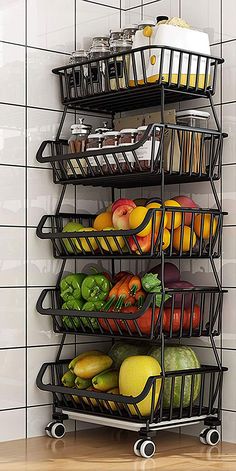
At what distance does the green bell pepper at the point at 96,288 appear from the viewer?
6.82ft

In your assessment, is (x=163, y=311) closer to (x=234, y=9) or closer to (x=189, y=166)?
(x=189, y=166)

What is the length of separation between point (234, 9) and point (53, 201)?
2.11 feet

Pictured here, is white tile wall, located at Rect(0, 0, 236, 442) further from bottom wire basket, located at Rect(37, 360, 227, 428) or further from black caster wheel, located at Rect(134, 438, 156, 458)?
black caster wheel, located at Rect(134, 438, 156, 458)

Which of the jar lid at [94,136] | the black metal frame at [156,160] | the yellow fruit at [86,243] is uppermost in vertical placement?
the jar lid at [94,136]

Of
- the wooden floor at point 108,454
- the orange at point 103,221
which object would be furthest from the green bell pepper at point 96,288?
the wooden floor at point 108,454

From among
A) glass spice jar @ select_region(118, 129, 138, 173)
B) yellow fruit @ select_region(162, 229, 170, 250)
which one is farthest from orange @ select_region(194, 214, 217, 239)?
glass spice jar @ select_region(118, 129, 138, 173)

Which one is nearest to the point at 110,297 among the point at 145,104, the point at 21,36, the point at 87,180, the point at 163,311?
the point at 163,311

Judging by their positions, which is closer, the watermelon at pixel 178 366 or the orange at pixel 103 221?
the watermelon at pixel 178 366

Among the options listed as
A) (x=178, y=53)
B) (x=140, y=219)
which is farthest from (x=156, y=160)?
(x=178, y=53)

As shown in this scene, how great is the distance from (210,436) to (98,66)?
0.91 m

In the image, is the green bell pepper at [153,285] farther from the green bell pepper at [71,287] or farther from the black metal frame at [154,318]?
the green bell pepper at [71,287]

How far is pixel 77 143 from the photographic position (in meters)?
2.13

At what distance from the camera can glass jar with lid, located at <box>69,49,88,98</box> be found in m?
2.12

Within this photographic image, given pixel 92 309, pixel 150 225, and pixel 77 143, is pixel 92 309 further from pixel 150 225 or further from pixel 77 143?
pixel 77 143
